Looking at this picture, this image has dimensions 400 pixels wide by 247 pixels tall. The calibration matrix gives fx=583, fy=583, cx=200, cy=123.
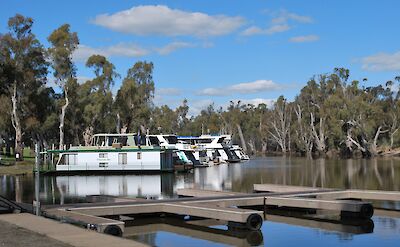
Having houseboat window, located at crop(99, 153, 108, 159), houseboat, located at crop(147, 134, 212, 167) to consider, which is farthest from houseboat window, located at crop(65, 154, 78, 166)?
houseboat, located at crop(147, 134, 212, 167)

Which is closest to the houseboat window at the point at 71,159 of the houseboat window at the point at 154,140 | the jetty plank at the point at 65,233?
the houseboat window at the point at 154,140

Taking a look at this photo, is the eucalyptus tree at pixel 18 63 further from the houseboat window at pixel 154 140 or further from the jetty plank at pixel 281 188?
the jetty plank at pixel 281 188

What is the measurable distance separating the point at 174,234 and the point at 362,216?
731cm

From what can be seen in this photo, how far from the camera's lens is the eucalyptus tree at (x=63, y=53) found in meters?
70.7

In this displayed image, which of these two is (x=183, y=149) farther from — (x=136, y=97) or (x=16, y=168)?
(x=136, y=97)

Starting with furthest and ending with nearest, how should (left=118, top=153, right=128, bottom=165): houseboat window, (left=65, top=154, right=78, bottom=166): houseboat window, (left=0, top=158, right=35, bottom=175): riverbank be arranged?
(left=65, top=154, right=78, bottom=166): houseboat window < (left=118, top=153, right=128, bottom=165): houseboat window < (left=0, top=158, right=35, bottom=175): riverbank

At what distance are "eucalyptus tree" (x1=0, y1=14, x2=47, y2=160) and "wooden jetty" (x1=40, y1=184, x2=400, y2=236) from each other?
1604 inches

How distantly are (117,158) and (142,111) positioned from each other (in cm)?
3499

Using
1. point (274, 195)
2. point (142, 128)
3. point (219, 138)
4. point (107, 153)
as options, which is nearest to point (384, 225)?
point (274, 195)

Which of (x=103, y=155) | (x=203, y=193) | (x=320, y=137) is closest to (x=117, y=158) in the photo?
(x=103, y=155)

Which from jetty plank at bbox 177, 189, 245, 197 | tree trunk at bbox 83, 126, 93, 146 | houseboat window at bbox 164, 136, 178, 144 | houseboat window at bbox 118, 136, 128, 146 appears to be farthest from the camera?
tree trunk at bbox 83, 126, 93, 146

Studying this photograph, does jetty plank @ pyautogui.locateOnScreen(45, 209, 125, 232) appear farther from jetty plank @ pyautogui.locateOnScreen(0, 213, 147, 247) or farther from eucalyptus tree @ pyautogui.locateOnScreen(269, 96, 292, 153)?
eucalyptus tree @ pyautogui.locateOnScreen(269, 96, 292, 153)

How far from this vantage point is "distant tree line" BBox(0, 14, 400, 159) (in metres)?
64.9

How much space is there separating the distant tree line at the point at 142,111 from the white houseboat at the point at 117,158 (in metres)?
12.1
